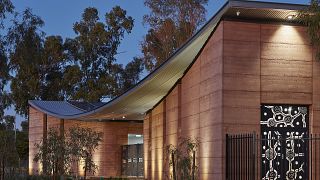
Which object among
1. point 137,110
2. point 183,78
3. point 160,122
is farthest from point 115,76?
point 183,78

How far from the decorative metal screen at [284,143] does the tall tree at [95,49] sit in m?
32.6

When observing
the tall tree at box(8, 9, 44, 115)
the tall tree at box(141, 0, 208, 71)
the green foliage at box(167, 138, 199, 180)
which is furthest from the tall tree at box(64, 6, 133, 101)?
the green foliage at box(167, 138, 199, 180)

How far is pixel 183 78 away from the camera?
66.7 ft

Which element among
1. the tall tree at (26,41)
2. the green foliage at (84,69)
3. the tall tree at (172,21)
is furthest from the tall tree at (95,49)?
the tall tree at (26,41)

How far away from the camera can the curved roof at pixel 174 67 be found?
15.0 metres

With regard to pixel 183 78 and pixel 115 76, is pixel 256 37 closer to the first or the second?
pixel 183 78

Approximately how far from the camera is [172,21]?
128ft

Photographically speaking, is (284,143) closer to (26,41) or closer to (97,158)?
(26,41)

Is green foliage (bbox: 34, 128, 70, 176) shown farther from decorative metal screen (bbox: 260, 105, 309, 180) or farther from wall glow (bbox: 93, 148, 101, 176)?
wall glow (bbox: 93, 148, 101, 176)

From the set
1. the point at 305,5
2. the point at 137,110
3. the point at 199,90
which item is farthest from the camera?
the point at 137,110

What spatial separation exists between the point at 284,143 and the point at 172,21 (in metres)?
24.2

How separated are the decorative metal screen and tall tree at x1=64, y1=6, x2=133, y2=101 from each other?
3258 centimetres

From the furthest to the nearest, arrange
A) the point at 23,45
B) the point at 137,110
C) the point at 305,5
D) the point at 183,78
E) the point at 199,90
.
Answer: the point at 137,110
the point at 23,45
the point at 183,78
the point at 199,90
the point at 305,5

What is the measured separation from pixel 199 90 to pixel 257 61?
257 centimetres
